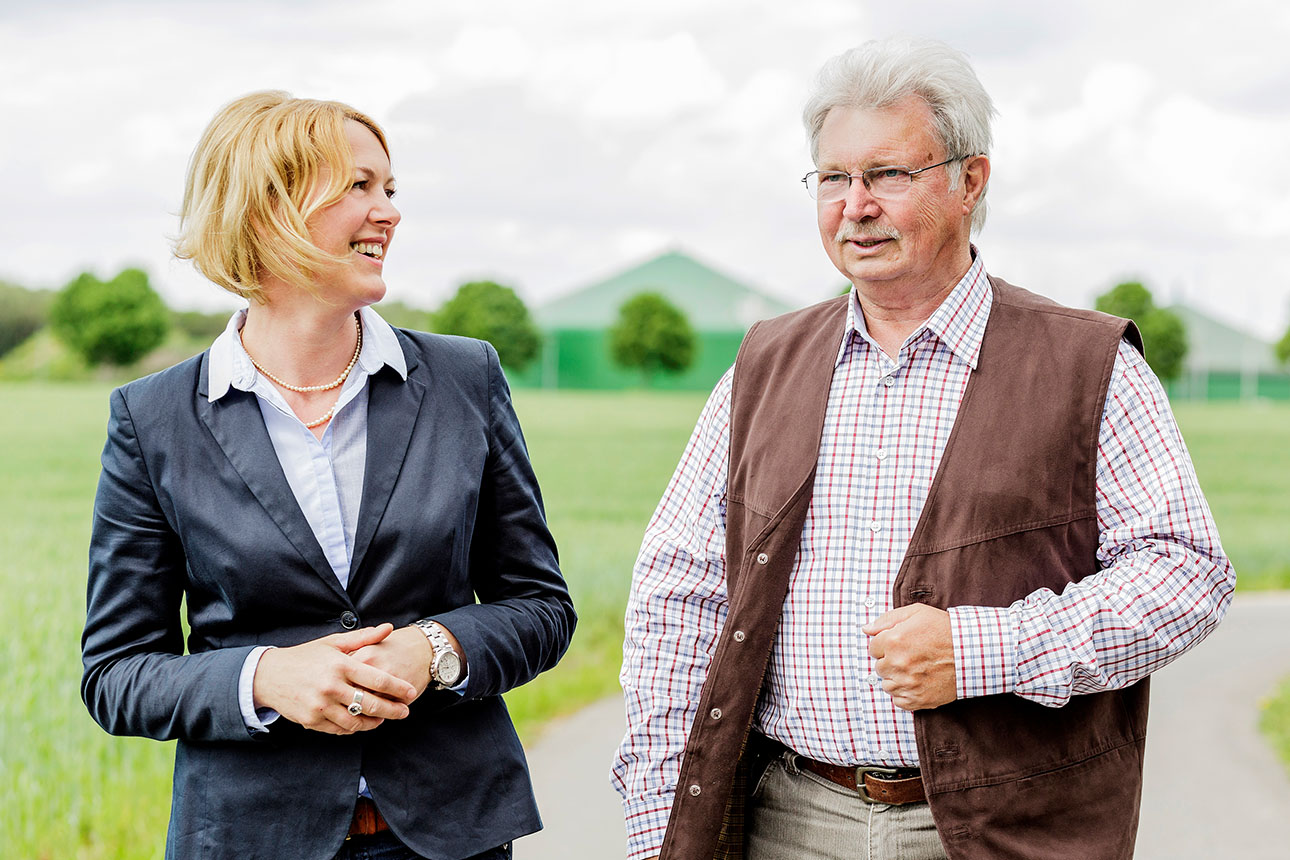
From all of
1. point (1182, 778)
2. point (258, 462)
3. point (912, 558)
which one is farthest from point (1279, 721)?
point (258, 462)

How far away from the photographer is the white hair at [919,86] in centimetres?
251

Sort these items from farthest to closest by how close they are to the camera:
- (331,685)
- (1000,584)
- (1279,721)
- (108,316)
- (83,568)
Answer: (108,316), (83,568), (1279,721), (1000,584), (331,685)

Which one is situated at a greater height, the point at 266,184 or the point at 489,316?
the point at 489,316

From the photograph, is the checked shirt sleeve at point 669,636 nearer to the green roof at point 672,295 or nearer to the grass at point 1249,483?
the grass at point 1249,483

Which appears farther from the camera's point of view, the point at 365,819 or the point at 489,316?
the point at 489,316

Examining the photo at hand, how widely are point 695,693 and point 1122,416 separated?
1.04 metres

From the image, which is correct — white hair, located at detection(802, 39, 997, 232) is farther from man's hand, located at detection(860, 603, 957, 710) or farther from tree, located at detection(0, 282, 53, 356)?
tree, located at detection(0, 282, 53, 356)

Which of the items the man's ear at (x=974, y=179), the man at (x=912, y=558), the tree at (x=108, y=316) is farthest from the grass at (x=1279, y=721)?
the tree at (x=108, y=316)

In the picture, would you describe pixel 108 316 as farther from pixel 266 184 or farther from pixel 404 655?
pixel 404 655

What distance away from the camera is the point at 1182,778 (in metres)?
6.12

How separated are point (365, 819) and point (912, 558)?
112 centimetres

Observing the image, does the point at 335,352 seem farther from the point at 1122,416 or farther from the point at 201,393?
the point at 1122,416

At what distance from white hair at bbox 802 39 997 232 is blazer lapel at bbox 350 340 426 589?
1.02 metres

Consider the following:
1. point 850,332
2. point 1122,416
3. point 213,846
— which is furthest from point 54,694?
point 1122,416
